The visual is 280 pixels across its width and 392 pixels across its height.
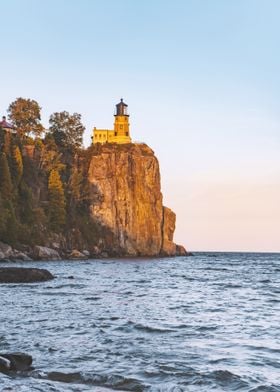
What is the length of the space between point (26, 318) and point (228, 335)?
797cm

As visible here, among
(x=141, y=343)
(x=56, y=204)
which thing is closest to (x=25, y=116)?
(x=56, y=204)

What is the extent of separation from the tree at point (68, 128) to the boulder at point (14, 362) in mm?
113147

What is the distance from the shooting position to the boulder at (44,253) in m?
78.6

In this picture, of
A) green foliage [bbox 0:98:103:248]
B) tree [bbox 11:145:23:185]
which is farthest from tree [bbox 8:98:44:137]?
tree [bbox 11:145:23:185]

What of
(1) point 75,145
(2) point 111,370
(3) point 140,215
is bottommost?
(2) point 111,370

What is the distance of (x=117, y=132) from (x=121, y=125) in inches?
88.2

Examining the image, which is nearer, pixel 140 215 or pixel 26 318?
pixel 26 318

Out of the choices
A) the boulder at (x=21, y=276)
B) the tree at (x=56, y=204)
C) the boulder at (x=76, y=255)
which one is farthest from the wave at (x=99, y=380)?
the boulder at (x=76, y=255)

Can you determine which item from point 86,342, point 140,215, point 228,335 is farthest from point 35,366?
point 140,215

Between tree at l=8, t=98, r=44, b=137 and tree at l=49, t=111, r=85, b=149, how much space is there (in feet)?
32.7

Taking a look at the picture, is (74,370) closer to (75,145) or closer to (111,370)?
(111,370)

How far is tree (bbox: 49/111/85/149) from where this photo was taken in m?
125

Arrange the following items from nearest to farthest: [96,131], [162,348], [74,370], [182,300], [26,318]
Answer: [74,370] < [162,348] < [26,318] < [182,300] < [96,131]

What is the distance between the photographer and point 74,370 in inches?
510
